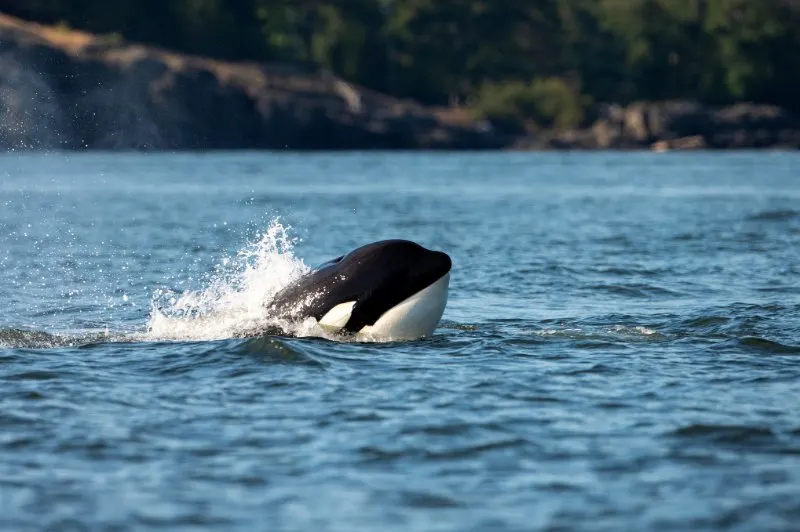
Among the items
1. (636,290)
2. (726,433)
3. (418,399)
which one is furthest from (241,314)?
(636,290)

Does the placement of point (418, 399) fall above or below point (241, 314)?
below

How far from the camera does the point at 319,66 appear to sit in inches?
4902

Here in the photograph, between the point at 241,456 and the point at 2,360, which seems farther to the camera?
the point at 2,360

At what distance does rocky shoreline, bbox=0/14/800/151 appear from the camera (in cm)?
9362

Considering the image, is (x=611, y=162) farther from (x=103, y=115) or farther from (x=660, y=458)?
(x=660, y=458)

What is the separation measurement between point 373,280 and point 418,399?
248cm

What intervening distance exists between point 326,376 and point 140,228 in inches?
774

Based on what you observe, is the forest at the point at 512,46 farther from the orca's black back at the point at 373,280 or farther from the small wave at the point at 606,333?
the orca's black back at the point at 373,280

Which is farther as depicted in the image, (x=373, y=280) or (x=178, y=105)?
(x=178, y=105)

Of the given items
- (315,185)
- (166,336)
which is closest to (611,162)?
(315,185)

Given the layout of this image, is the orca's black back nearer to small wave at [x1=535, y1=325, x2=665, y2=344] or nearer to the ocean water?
the ocean water

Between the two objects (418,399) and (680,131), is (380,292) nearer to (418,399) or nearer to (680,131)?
(418,399)

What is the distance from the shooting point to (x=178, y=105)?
97.0 metres

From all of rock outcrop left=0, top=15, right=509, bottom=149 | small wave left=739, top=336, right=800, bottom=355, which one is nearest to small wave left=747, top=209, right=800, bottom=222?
small wave left=739, top=336, right=800, bottom=355
